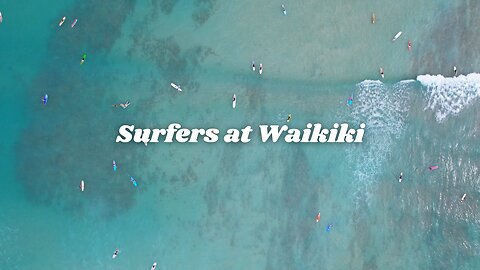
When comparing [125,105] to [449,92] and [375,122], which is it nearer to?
[375,122]

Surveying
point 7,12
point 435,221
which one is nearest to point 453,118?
point 435,221

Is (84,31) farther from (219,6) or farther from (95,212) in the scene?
(95,212)

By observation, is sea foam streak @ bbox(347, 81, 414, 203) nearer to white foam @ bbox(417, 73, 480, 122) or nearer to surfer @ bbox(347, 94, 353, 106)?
surfer @ bbox(347, 94, 353, 106)

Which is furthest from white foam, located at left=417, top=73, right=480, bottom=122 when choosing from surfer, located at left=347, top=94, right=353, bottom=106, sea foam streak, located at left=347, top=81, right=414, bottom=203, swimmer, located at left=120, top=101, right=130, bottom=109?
swimmer, located at left=120, top=101, right=130, bottom=109

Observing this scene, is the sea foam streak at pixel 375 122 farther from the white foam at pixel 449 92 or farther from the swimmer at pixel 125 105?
the swimmer at pixel 125 105

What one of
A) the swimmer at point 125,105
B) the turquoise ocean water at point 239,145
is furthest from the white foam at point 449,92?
the swimmer at point 125,105

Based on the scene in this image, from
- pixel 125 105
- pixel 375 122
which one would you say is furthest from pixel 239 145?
pixel 375 122
